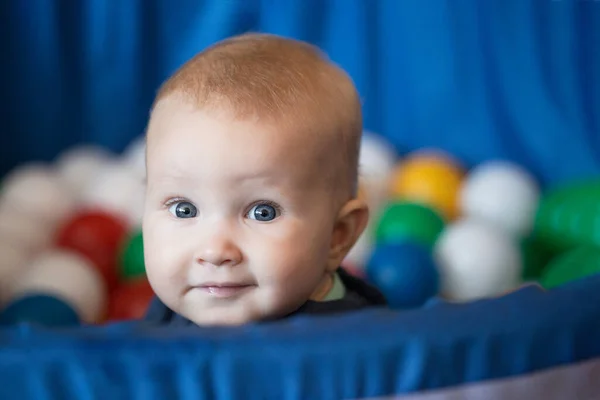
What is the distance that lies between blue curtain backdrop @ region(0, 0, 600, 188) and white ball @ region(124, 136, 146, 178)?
5 cm

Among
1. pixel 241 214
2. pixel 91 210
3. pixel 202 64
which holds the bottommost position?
pixel 91 210

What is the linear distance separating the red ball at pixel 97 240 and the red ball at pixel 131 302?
178 mm

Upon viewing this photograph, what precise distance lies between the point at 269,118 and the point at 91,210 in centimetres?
103

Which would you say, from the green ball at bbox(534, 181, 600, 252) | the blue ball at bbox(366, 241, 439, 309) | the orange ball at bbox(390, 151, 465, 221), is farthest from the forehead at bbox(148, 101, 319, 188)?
the orange ball at bbox(390, 151, 465, 221)

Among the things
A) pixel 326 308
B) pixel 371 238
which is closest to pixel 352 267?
pixel 371 238

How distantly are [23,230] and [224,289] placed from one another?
935 millimetres

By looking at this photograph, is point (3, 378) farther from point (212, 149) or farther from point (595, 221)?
point (595, 221)

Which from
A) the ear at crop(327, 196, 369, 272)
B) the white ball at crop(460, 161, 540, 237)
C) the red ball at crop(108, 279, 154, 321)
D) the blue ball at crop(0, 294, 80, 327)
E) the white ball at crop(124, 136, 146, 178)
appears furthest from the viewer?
the white ball at crop(124, 136, 146, 178)

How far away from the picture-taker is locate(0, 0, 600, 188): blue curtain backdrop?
1.74 metres

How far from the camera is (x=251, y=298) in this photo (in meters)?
0.74

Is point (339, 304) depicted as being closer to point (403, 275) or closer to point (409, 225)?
point (403, 275)

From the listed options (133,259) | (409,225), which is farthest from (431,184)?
(133,259)

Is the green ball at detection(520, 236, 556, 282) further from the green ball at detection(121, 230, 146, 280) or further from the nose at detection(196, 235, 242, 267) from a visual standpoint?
the nose at detection(196, 235, 242, 267)

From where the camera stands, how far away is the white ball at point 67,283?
1.33 metres
